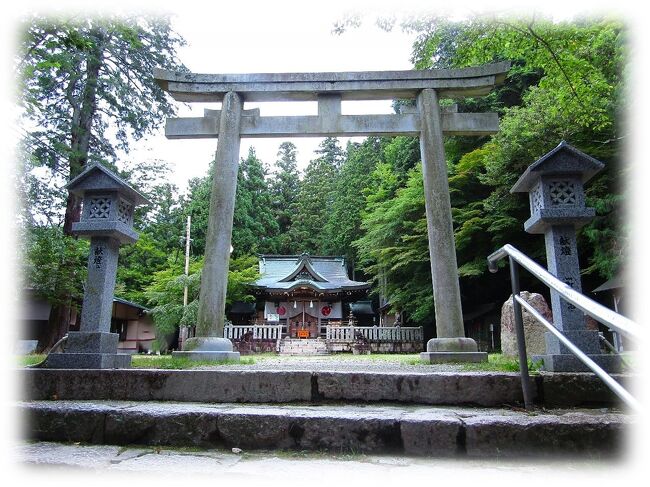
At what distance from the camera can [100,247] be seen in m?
4.10

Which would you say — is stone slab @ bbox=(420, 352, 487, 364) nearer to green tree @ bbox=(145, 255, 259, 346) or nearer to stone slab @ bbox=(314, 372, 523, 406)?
stone slab @ bbox=(314, 372, 523, 406)

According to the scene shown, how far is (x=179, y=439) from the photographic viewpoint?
255 cm

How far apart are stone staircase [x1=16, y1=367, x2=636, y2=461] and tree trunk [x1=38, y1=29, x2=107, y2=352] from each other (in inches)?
455

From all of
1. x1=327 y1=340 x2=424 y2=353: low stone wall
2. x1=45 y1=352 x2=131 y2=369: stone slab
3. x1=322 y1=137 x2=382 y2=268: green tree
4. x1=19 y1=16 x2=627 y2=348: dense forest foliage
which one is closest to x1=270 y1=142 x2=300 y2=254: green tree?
x1=322 y1=137 x2=382 y2=268: green tree

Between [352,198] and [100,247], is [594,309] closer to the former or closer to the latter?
[100,247]

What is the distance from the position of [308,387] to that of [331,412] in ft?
1.57

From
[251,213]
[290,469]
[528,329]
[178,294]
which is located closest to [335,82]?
[528,329]

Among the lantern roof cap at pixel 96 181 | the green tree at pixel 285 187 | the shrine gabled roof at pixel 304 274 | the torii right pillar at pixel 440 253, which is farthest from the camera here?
the green tree at pixel 285 187

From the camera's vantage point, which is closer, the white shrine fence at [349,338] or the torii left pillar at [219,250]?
the torii left pillar at [219,250]

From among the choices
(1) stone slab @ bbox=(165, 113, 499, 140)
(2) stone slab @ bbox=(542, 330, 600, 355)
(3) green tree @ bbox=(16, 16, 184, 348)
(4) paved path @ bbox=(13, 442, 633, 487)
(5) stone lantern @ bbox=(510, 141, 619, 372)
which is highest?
(3) green tree @ bbox=(16, 16, 184, 348)

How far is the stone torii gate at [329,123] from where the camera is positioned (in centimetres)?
600

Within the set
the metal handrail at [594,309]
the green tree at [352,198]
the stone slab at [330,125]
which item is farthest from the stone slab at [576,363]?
the green tree at [352,198]

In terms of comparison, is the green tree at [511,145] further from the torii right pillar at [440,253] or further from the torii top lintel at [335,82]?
the torii right pillar at [440,253]

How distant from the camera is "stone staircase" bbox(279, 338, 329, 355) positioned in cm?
1756
